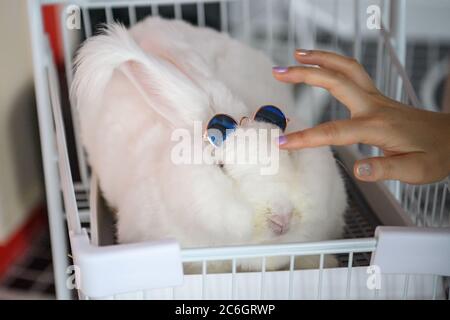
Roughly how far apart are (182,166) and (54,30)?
1249mm

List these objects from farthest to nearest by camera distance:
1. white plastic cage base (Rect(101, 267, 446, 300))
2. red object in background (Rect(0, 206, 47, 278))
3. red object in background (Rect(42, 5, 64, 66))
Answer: red object in background (Rect(42, 5, 64, 66)) → red object in background (Rect(0, 206, 47, 278)) → white plastic cage base (Rect(101, 267, 446, 300))

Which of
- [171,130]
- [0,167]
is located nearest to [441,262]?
[171,130]

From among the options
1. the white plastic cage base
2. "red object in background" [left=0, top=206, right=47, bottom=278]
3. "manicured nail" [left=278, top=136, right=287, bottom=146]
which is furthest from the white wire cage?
"red object in background" [left=0, top=206, right=47, bottom=278]

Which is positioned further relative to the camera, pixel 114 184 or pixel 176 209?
pixel 114 184

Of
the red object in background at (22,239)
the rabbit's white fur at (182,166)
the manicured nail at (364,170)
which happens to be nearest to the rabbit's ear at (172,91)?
the rabbit's white fur at (182,166)

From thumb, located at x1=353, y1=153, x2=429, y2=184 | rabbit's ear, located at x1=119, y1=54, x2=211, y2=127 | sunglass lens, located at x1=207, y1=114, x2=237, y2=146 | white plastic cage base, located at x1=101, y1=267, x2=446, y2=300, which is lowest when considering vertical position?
white plastic cage base, located at x1=101, y1=267, x2=446, y2=300

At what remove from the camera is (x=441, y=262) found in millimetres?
643

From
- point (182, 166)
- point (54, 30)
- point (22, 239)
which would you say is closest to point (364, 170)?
point (182, 166)

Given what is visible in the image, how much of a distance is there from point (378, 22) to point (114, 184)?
58 centimetres

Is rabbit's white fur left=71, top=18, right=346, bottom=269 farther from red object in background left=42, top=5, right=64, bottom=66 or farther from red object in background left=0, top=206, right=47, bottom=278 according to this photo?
red object in background left=42, top=5, right=64, bottom=66

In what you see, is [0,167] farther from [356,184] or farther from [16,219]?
[356,184]

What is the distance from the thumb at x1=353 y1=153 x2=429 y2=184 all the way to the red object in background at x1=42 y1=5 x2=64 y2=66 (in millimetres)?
1405

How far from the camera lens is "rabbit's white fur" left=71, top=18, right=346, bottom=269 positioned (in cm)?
78

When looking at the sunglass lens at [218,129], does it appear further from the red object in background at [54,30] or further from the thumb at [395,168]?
the red object in background at [54,30]
